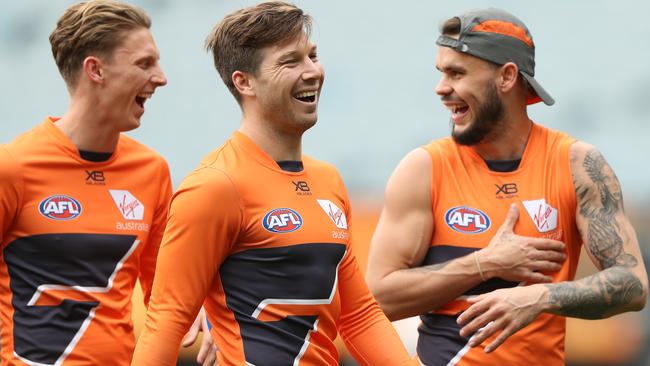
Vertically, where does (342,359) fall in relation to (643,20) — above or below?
below

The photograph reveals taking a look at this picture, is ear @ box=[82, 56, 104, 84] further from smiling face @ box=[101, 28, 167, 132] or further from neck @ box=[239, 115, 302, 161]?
neck @ box=[239, 115, 302, 161]

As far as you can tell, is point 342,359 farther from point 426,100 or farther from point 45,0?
point 45,0

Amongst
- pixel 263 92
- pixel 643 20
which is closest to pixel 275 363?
pixel 263 92

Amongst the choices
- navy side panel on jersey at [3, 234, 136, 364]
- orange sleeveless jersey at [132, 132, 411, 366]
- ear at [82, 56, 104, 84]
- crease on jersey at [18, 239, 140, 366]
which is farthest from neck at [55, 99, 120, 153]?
orange sleeveless jersey at [132, 132, 411, 366]

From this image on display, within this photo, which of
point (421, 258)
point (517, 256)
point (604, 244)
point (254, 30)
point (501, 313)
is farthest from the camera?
point (421, 258)

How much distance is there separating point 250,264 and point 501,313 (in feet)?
3.27

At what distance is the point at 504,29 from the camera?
5242 millimetres

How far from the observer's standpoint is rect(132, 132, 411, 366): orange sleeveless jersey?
4.09 metres

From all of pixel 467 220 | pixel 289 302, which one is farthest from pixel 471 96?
pixel 289 302

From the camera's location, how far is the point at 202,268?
4113 mm

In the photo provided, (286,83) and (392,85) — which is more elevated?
(286,83)

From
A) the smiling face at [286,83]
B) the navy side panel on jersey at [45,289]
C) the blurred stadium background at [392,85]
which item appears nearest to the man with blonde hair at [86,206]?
the navy side panel on jersey at [45,289]

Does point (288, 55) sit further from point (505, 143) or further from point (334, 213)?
point (505, 143)

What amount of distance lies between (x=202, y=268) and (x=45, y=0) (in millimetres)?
7516
